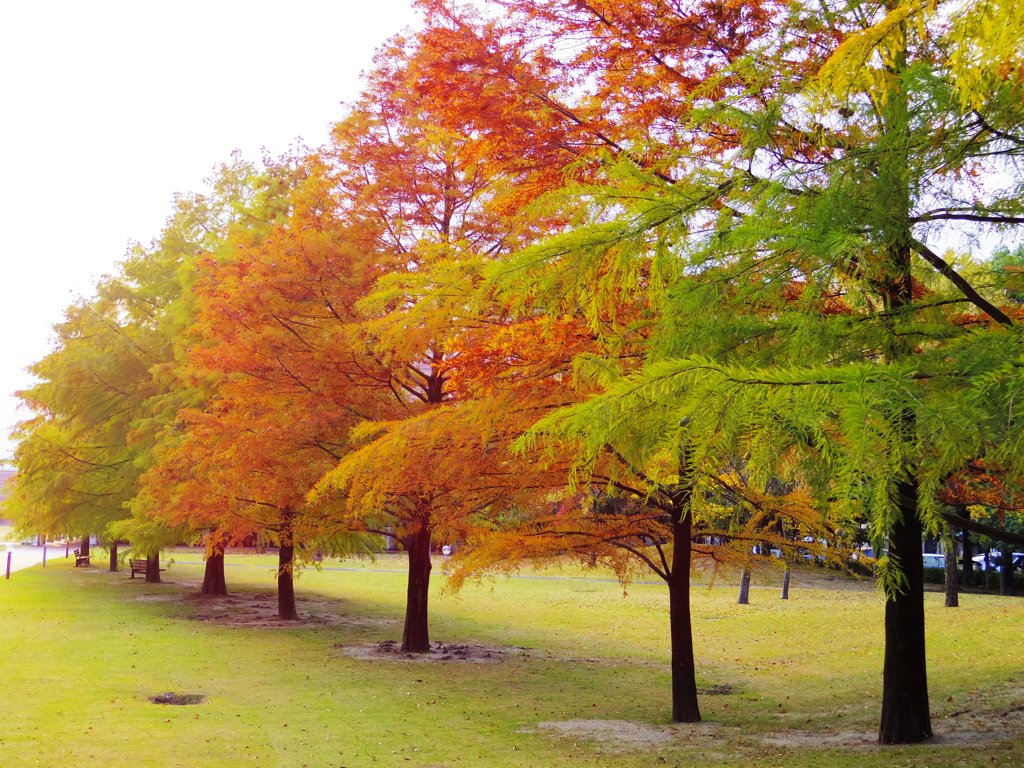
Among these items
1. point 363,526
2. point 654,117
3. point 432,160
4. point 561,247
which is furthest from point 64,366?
point 561,247

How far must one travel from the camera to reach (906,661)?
911cm

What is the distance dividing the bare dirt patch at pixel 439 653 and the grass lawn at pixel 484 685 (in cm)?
13

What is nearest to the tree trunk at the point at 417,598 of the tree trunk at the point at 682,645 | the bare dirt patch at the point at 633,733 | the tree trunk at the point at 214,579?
the bare dirt patch at the point at 633,733

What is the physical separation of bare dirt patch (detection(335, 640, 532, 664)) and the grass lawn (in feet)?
0.43

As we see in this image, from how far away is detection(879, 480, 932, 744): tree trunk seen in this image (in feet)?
29.4

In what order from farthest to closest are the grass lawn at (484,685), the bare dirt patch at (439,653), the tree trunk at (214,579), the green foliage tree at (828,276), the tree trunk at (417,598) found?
1. the tree trunk at (214,579)
2. the tree trunk at (417,598)
3. the bare dirt patch at (439,653)
4. the grass lawn at (484,685)
5. the green foliage tree at (828,276)

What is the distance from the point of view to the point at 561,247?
202 inches

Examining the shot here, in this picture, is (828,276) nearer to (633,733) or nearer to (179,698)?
(633,733)

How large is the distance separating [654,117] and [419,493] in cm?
709

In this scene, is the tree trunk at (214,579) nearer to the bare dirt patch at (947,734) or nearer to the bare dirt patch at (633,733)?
the bare dirt patch at (633,733)

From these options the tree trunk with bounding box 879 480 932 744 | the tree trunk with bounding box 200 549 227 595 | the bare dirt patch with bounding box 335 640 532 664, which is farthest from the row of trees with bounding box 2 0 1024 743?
the tree trunk with bounding box 200 549 227 595

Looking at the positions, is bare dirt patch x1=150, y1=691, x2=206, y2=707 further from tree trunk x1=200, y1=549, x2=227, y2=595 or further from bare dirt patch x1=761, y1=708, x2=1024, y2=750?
tree trunk x1=200, y1=549, x2=227, y2=595

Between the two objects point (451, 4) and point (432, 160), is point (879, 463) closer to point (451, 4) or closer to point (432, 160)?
point (451, 4)

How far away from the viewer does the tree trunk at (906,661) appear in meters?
8.97
